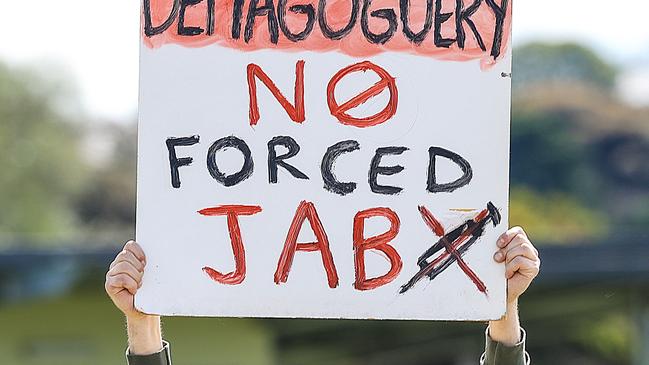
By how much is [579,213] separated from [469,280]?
133 feet

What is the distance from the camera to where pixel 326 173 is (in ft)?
8.47

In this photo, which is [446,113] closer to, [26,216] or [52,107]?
[26,216]

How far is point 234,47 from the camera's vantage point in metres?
2.62

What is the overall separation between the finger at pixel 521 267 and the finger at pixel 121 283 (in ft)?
2.56

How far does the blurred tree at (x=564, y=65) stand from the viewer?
6288 centimetres

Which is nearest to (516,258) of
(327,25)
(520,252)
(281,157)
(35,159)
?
(520,252)

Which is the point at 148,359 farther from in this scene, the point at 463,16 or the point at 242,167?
the point at 463,16

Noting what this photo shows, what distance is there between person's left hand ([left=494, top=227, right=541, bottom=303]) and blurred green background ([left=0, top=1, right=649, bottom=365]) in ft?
17.3

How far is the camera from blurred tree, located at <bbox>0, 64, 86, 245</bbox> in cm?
3972

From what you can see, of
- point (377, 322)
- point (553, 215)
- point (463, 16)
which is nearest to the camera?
point (463, 16)

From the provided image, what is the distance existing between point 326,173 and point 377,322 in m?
7.97

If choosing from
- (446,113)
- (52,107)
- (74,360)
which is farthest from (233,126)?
(52,107)

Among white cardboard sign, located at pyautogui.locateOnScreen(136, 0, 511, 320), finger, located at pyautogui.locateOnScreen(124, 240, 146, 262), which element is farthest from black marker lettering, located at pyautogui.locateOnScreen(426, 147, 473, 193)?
finger, located at pyautogui.locateOnScreen(124, 240, 146, 262)

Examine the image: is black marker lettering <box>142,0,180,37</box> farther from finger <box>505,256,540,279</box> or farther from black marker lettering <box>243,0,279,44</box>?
finger <box>505,256,540,279</box>
